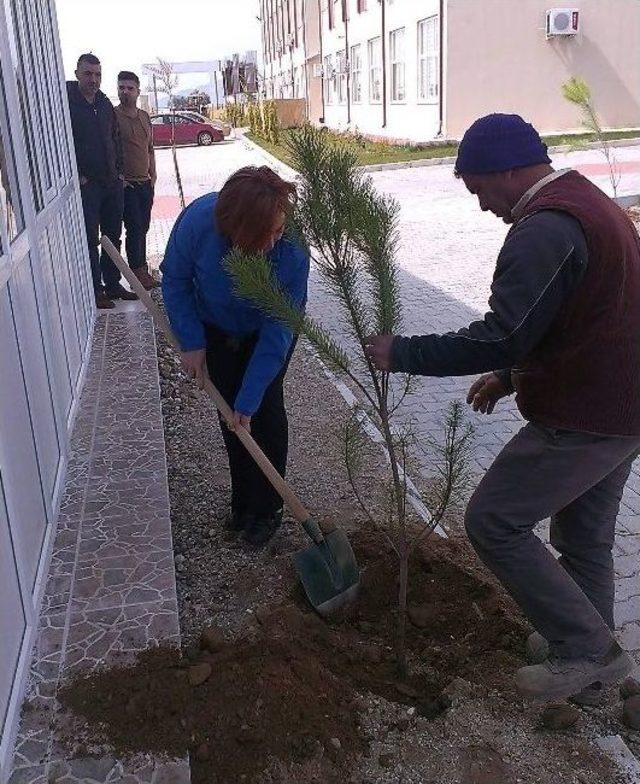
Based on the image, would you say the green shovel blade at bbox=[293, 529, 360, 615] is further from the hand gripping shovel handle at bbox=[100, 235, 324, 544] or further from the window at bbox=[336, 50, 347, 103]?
the window at bbox=[336, 50, 347, 103]

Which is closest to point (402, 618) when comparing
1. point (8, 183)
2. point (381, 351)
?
point (381, 351)

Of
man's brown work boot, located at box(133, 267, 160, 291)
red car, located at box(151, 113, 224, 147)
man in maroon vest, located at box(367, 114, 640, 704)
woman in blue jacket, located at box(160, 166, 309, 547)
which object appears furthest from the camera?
red car, located at box(151, 113, 224, 147)

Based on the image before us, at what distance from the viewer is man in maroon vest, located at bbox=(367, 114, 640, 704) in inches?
83.1

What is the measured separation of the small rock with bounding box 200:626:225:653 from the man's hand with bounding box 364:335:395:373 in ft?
3.60

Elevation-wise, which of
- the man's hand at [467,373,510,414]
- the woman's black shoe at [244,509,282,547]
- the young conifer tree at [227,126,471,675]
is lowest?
the woman's black shoe at [244,509,282,547]

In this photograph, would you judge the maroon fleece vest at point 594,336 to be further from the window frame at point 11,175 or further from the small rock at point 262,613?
the window frame at point 11,175

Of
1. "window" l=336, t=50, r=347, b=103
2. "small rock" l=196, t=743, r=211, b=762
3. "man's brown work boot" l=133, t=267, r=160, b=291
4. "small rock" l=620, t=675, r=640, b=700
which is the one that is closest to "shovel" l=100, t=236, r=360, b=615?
"small rock" l=196, t=743, r=211, b=762

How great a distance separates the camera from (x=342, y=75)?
32469 millimetres

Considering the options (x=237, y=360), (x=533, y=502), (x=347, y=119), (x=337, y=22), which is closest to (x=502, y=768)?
(x=533, y=502)

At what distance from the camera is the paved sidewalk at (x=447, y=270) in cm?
375

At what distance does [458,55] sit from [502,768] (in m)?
19.9

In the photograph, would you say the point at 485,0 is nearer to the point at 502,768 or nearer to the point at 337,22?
Result: the point at 337,22

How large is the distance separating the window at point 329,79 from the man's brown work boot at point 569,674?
34382 millimetres

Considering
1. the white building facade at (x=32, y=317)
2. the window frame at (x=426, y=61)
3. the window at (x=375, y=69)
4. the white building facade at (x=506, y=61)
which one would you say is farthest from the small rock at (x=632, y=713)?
the window at (x=375, y=69)
